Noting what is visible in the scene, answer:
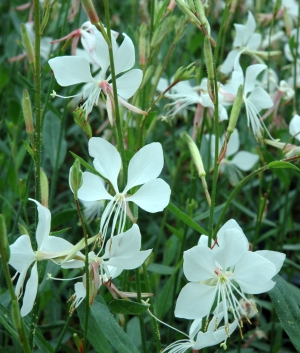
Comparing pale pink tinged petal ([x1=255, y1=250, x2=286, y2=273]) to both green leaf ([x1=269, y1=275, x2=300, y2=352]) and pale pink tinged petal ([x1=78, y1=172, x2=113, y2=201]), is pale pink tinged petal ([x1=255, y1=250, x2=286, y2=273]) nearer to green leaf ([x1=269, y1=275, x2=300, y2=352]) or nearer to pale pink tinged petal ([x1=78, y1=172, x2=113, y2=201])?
green leaf ([x1=269, y1=275, x2=300, y2=352])

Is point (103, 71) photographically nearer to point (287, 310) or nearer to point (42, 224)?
point (42, 224)

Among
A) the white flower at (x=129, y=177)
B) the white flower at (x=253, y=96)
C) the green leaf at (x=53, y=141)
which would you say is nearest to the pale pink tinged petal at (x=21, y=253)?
the white flower at (x=129, y=177)

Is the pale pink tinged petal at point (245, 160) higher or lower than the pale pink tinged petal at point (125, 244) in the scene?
lower

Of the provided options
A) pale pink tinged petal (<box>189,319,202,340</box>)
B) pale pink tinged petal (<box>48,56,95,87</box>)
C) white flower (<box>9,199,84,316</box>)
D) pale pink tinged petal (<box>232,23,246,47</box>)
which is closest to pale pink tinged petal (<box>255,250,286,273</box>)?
pale pink tinged petal (<box>189,319,202,340</box>)

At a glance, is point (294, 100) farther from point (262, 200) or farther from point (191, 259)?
point (191, 259)

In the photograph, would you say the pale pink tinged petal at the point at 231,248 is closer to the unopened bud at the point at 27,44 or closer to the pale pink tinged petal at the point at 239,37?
the unopened bud at the point at 27,44

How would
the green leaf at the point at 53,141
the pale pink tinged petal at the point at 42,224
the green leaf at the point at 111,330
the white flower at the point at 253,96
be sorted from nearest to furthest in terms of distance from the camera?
the pale pink tinged petal at the point at 42,224 → the green leaf at the point at 111,330 → the white flower at the point at 253,96 → the green leaf at the point at 53,141
